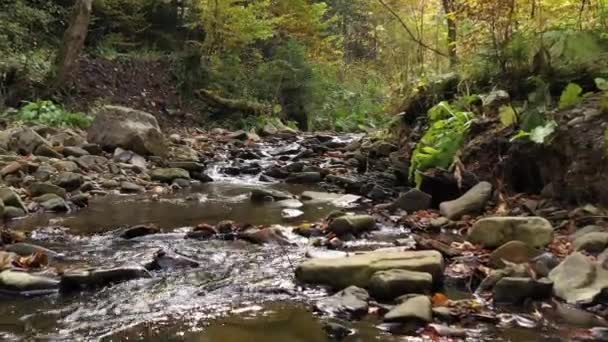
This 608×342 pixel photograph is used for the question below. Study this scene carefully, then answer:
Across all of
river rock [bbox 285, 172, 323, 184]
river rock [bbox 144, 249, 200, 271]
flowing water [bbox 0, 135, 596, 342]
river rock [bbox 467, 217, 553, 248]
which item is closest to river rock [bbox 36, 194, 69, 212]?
flowing water [bbox 0, 135, 596, 342]

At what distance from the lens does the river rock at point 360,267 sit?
379cm

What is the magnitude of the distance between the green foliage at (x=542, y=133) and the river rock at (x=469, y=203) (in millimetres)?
682

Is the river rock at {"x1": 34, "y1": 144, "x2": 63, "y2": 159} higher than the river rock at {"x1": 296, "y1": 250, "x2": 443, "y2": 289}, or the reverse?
the river rock at {"x1": 34, "y1": 144, "x2": 63, "y2": 159}

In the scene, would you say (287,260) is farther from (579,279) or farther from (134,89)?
(134,89)

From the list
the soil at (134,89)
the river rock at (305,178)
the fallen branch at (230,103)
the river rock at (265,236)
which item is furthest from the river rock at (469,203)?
the fallen branch at (230,103)

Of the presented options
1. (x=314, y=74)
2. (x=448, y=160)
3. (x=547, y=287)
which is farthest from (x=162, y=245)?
(x=314, y=74)

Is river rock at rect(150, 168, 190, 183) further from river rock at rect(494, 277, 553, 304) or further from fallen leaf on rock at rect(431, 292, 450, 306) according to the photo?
river rock at rect(494, 277, 553, 304)

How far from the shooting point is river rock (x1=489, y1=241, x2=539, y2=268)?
4.09m

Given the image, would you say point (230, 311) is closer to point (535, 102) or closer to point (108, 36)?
point (535, 102)

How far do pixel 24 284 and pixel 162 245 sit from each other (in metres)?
1.36

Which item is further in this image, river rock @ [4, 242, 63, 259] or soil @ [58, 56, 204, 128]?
soil @ [58, 56, 204, 128]

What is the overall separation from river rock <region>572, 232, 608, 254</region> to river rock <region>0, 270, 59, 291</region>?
3.61 meters

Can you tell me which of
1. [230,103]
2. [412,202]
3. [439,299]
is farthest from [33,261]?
[230,103]

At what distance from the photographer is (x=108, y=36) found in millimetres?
14953
